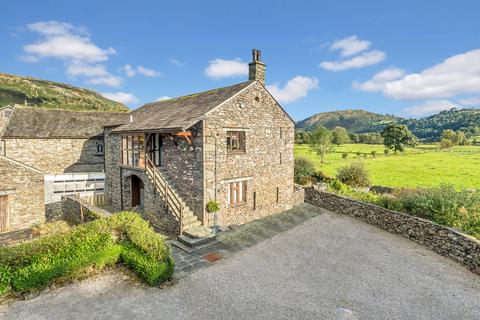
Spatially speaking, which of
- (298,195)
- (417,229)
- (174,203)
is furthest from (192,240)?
(417,229)

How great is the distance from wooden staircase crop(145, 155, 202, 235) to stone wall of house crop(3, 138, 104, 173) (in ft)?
48.4

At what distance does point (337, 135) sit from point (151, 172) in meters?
70.3

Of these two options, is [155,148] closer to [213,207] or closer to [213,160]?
[213,160]

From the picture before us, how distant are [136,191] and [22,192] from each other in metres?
7.04

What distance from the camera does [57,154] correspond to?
24219mm

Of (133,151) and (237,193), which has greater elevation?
(133,151)

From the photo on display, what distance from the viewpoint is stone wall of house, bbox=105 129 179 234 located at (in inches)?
530

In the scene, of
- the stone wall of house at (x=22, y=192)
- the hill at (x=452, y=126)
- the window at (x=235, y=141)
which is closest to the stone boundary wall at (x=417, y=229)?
the window at (x=235, y=141)

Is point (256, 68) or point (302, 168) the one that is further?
point (302, 168)

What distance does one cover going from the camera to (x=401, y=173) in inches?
1261

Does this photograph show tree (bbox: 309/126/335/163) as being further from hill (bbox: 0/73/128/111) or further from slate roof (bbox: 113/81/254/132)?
hill (bbox: 0/73/128/111)

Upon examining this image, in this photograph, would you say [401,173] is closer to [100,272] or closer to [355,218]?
[355,218]

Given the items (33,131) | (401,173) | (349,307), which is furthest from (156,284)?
(401,173)

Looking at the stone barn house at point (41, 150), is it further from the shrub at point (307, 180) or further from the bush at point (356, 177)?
the bush at point (356, 177)
